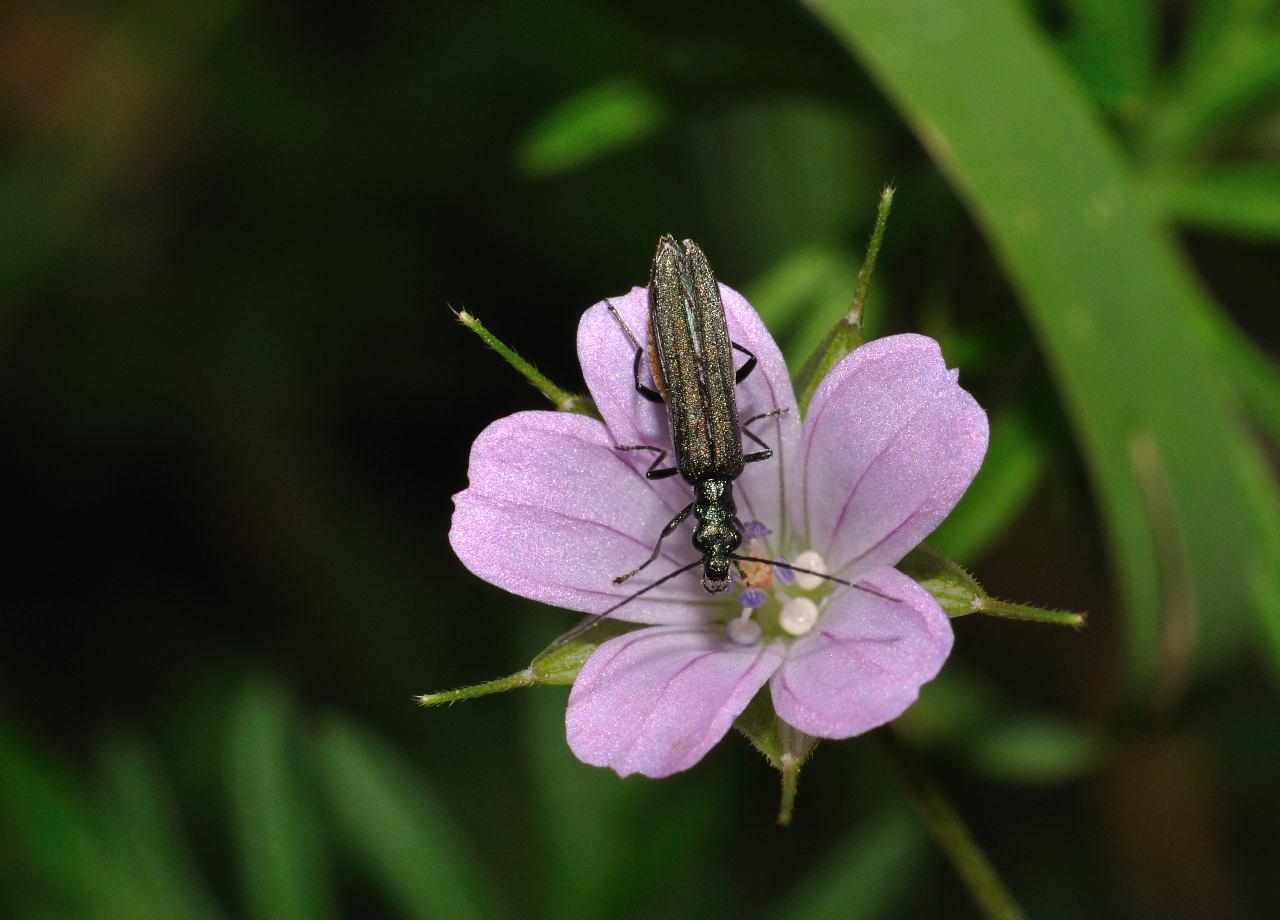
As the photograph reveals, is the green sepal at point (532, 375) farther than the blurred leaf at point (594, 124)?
No

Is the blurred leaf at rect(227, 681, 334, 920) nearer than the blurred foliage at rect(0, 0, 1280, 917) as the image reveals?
No

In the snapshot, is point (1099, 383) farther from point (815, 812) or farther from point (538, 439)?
point (815, 812)

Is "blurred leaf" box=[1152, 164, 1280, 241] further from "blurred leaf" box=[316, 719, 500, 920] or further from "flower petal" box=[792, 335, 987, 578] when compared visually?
"blurred leaf" box=[316, 719, 500, 920]

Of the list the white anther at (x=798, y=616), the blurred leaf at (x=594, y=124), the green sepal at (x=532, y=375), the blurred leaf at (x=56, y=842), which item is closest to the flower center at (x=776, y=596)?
the white anther at (x=798, y=616)

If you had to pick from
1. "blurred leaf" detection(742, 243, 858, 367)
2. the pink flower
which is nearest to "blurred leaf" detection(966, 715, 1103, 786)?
"blurred leaf" detection(742, 243, 858, 367)

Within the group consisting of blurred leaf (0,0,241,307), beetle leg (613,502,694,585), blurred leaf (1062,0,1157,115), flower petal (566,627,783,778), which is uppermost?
blurred leaf (0,0,241,307)

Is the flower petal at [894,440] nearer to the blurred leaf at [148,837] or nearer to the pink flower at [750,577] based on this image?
the pink flower at [750,577]

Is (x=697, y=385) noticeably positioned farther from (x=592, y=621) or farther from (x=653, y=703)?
(x=653, y=703)
